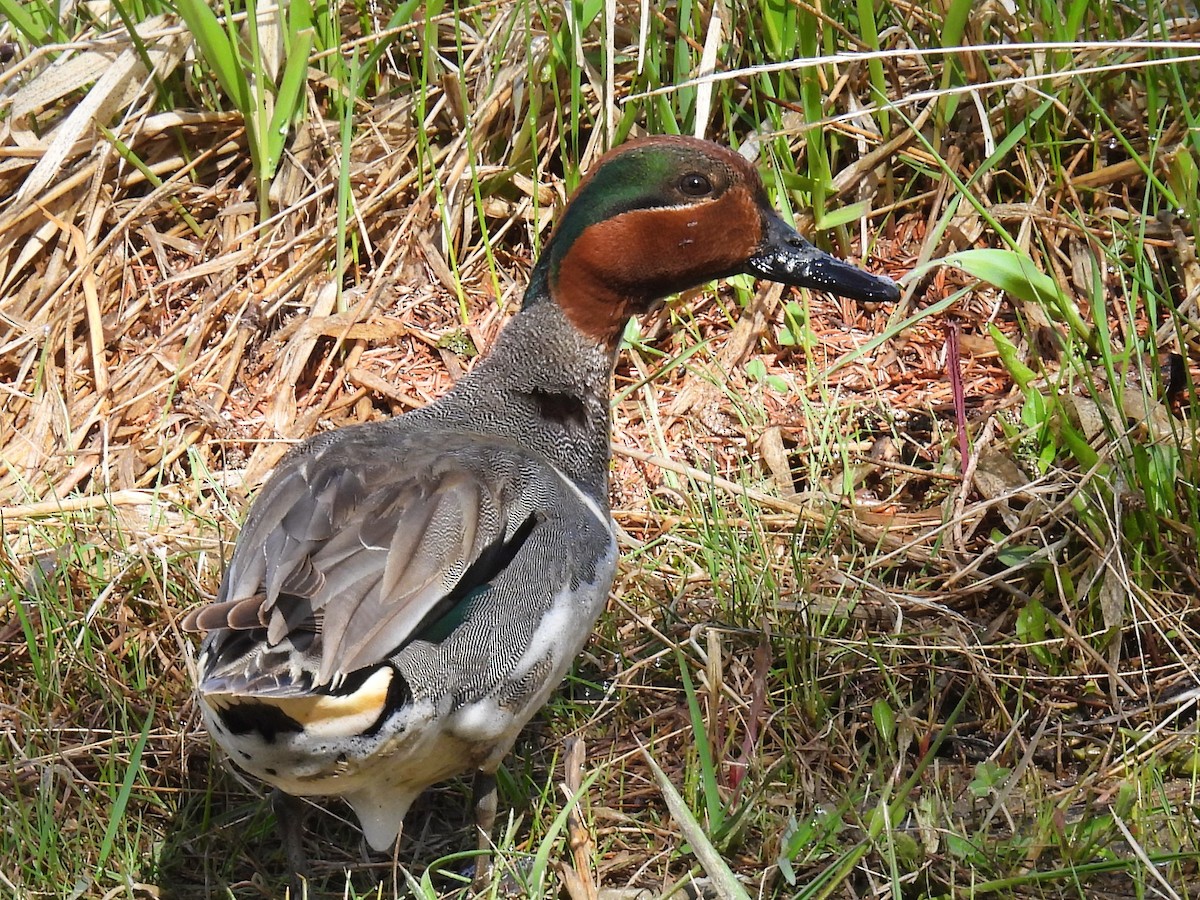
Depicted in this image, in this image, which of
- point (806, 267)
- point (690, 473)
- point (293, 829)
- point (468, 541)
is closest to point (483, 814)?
point (293, 829)

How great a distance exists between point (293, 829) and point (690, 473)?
1355 mm

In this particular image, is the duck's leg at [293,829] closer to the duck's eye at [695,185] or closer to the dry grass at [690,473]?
the dry grass at [690,473]

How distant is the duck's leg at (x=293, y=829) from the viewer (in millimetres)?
2842

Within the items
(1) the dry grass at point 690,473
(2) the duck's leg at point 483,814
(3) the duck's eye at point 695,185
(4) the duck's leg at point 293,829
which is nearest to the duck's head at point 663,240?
(3) the duck's eye at point 695,185

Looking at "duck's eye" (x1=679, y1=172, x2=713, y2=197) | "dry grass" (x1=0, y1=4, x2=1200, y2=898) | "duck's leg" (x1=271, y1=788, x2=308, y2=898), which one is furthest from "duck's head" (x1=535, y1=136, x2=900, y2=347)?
"duck's leg" (x1=271, y1=788, x2=308, y2=898)

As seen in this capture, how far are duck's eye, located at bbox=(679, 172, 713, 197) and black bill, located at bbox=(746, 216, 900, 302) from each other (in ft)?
0.60

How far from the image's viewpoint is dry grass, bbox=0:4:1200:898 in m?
2.85

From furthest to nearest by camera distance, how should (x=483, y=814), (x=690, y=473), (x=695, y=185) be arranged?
(x=690, y=473), (x=695, y=185), (x=483, y=814)

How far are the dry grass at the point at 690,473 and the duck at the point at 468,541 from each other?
316 millimetres

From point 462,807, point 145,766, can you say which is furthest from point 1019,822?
point 145,766

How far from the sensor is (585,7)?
4.08 metres

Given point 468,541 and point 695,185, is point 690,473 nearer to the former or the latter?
point 695,185

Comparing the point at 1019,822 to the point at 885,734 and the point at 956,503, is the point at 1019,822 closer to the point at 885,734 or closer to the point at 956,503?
the point at 885,734

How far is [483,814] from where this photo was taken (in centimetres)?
285
